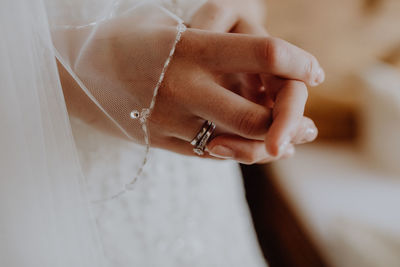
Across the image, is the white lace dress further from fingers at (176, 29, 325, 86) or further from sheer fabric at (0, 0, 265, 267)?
fingers at (176, 29, 325, 86)

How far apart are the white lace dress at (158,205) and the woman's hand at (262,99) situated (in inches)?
6.7

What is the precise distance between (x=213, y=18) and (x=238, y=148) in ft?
0.66

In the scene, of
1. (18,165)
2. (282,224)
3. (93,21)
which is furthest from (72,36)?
(282,224)

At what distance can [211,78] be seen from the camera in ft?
1.36

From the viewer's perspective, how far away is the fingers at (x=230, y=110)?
1.28 ft

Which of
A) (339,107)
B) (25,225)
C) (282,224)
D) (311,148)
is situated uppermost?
(25,225)

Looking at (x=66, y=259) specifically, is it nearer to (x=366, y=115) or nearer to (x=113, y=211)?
Result: (x=113, y=211)

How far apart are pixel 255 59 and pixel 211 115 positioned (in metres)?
0.08

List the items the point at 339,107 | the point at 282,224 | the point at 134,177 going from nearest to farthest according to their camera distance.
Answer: the point at 134,177, the point at 282,224, the point at 339,107

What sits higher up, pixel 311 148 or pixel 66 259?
pixel 66 259

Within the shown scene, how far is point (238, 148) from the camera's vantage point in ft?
1.40

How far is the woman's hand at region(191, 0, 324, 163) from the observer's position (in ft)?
1.18

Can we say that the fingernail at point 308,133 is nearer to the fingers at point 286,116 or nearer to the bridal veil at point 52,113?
the fingers at point 286,116

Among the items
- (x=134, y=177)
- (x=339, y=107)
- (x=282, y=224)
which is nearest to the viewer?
(x=134, y=177)
